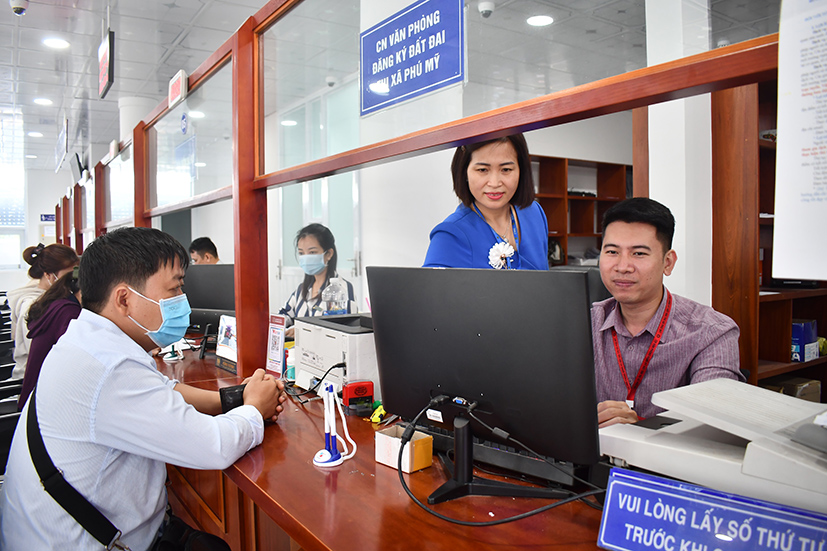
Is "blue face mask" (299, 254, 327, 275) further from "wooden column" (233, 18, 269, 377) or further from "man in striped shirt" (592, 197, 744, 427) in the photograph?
"man in striped shirt" (592, 197, 744, 427)

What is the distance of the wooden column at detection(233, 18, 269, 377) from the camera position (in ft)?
7.39

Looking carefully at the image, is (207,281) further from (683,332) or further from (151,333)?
(683,332)

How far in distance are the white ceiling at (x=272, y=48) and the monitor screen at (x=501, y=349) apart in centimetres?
44

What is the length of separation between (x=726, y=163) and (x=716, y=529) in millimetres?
2299

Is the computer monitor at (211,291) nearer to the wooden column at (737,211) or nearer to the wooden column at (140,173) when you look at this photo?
the wooden column at (140,173)

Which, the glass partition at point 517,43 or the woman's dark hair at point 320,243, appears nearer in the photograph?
the glass partition at point 517,43

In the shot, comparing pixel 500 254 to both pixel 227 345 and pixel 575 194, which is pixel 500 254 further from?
pixel 575 194

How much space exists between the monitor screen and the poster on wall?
0.92 ft

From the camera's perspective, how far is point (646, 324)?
1615mm

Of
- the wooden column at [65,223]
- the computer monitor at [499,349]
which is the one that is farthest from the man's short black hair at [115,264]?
the wooden column at [65,223]

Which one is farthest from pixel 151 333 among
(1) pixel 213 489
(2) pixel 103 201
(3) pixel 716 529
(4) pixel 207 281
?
(2) pixel 103 201

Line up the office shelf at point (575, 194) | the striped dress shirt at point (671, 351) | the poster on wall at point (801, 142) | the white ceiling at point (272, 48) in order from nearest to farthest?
1. the poster on wall at point (801, 142)
2. the white ceiling at point (272, 48)
3. the striped dress shirt at point (671, 351)
4. the office shelf at point (575, 194)

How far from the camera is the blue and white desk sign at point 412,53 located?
4.36 ft

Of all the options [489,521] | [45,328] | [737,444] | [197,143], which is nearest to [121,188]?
[197,143]
